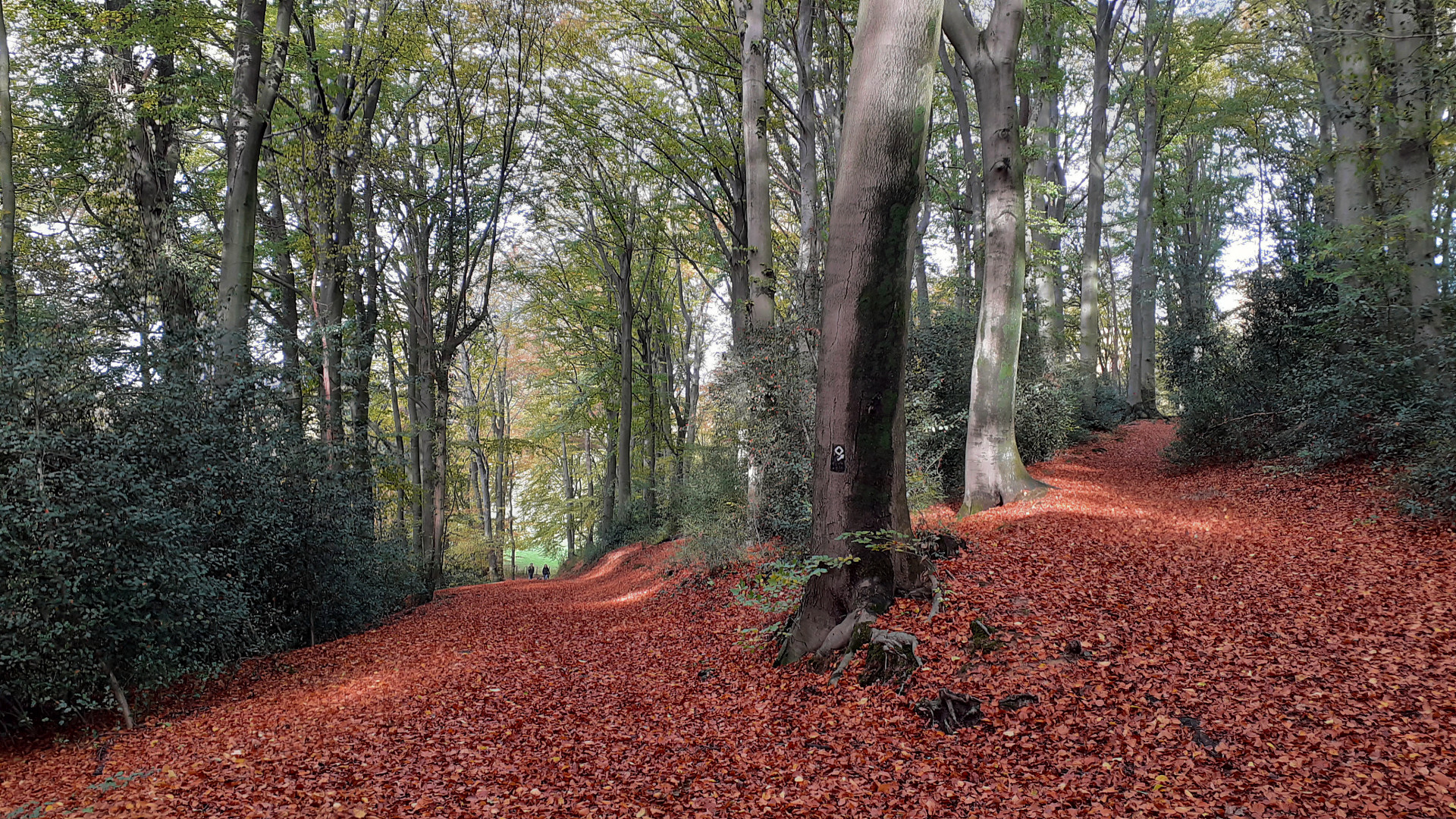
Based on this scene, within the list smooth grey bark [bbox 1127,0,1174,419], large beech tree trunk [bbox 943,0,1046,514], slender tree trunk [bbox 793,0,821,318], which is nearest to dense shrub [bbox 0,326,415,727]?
slender tree trunk [bbox 793,0,821,318]

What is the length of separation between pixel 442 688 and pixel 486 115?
1070 cm

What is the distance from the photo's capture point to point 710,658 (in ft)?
19.3

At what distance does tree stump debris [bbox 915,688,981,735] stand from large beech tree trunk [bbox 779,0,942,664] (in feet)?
3.21

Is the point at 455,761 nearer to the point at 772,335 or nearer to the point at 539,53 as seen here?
the point at 772,335

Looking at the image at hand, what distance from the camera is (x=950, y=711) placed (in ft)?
11.9

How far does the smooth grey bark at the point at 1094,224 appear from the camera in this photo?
15227 millimetres

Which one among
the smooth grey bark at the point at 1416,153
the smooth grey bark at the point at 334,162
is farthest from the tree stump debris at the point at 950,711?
the smooth grey bark at the point at 334,162

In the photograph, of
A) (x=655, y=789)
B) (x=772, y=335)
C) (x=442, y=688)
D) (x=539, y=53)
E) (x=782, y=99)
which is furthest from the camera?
(x=539, y=53)

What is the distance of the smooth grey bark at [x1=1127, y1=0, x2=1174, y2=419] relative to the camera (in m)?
15.9

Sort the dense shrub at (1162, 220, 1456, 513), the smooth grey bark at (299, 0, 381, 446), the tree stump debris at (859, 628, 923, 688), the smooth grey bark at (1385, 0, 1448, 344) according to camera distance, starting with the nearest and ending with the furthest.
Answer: the tree stump debris at (859, 628, 923, 688), the dense shrub at (1162, 220, 1456, 513), the smooth grey bark at (1385, 0, 1448, 344), the smooth grey bark at (299, 0, 381, 446)

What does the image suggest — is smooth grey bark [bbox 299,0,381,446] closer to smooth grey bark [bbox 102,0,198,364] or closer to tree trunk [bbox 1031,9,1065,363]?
smooth grey bark [bbox 102,0,198,364]

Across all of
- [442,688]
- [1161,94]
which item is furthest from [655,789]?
[1161,94]

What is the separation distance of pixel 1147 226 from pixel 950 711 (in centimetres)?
1757

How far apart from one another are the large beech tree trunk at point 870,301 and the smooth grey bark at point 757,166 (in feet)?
14.7
